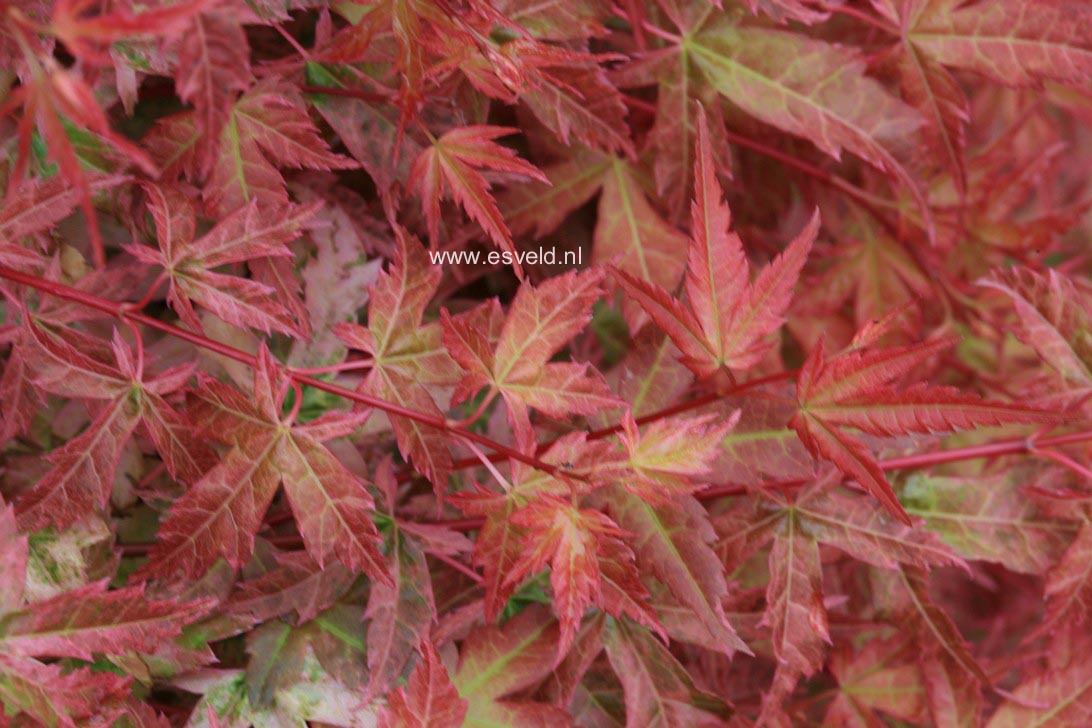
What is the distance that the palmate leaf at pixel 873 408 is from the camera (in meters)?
0.58

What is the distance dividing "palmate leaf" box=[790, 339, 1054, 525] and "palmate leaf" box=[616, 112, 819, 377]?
4cm

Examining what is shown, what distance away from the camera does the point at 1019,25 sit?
0.80 metres

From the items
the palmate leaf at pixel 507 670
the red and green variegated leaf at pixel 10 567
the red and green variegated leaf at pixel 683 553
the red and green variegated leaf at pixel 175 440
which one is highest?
the red and green variegated leaf at pixel 175 440

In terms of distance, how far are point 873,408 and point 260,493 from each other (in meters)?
0.42

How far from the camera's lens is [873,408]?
1.93 feet

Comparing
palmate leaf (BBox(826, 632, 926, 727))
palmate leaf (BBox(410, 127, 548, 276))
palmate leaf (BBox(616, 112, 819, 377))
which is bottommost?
palmate leaf (BBox(826, 632, 926, 727))

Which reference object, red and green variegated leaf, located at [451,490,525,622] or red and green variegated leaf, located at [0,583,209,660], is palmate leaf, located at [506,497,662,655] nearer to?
red and green variegated leaf, located at [451,490,525,622]

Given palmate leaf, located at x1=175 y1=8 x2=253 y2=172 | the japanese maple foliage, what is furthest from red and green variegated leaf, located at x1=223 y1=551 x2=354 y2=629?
palmate leaf, located at x1=175 y1=8 x2=253 y2=172

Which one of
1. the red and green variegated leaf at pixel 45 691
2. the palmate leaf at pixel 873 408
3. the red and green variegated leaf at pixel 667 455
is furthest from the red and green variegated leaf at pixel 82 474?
the palmate leaf at pixel 873 408

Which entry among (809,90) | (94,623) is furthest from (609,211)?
(94,623)

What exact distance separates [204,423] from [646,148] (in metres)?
0.45

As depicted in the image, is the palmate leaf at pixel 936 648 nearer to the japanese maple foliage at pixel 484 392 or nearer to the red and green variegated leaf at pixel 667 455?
the japanese maple foliage at pixel 484 392

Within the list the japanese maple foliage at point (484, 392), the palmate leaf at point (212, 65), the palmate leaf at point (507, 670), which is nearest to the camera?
the palmate leaf at point (212, 65)

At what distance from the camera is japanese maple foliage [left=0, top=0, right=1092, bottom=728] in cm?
60
